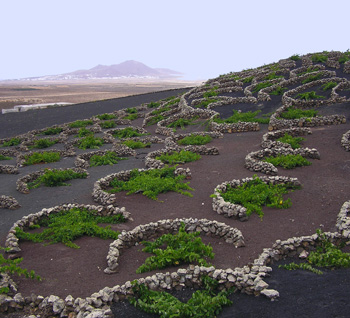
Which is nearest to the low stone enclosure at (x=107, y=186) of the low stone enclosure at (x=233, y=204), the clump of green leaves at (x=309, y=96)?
the low stone enclosure at (x=233, y=204)

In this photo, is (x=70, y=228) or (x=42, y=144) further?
(x=42, y=144)

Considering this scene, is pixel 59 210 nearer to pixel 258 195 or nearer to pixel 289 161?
pixel 258 195

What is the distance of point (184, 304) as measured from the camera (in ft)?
22.1

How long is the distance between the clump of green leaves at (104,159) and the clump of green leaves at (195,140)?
3.93 meters

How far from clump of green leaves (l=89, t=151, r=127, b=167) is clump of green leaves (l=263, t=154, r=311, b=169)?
803 centimetres

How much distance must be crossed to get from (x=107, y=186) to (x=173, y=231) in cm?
520

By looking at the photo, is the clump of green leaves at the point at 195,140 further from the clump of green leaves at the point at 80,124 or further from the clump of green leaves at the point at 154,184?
the clump of green leaves at the point at 80,124

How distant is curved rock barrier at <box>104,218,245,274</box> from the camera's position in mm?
9570

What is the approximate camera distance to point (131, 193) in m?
13.6

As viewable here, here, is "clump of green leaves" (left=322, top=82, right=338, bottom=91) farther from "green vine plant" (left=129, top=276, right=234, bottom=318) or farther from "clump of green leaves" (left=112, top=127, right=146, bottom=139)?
"green vine plant" (left=129, top=276, right=234, bottom=318)

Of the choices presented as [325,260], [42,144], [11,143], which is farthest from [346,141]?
[11,143]

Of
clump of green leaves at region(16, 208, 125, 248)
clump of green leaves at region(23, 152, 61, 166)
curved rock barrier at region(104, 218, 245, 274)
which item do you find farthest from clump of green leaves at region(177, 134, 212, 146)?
curved rock barrier at region(104, 218, 245, 274)

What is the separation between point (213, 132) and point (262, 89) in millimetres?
9603

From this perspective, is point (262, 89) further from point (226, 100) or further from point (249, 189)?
point (249, 189)
